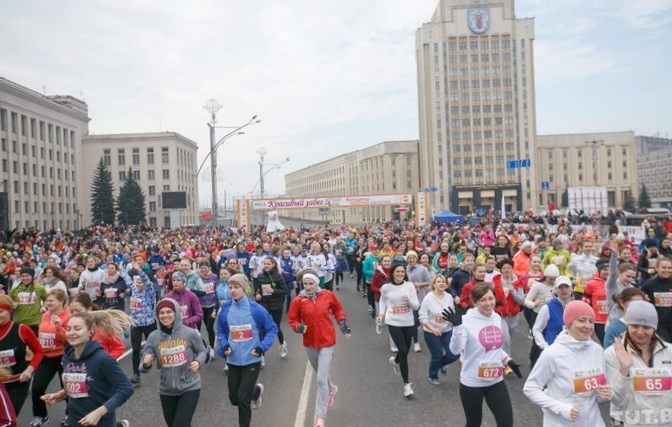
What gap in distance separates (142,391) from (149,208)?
3525 inches

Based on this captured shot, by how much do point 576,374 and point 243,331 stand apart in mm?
3553

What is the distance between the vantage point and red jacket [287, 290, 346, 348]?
21.7 ft

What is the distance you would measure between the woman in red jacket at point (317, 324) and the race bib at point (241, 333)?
1.87 feet

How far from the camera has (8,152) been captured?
60000 millimetres

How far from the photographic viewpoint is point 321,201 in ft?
154

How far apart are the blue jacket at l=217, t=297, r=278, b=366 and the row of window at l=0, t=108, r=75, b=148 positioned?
209 ft

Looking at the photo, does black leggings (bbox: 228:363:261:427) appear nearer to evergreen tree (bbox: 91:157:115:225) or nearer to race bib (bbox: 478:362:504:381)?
race bib (bbox: 478:362:504:381)

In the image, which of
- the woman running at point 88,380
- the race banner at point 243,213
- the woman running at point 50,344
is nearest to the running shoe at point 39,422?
the woman running at point 50,344

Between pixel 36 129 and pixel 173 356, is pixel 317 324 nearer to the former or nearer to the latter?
pixel 173 356

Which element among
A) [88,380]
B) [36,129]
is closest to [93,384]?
[88,380]

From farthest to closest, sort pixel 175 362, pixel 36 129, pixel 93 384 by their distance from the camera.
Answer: pixel 36 129 < pixel 175 362 < pixel 93 384

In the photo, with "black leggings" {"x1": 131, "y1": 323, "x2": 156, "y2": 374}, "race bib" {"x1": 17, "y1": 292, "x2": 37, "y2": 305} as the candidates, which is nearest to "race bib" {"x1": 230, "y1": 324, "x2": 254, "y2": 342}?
"black leggings" {"x1": 131, "y1": 323, "x2": 156, "y2": 374}

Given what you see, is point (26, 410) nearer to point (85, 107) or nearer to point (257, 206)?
point (257, 206)

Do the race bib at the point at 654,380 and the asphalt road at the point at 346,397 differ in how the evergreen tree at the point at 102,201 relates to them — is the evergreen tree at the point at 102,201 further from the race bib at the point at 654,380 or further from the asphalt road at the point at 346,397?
the race bib at the point at 654,380
